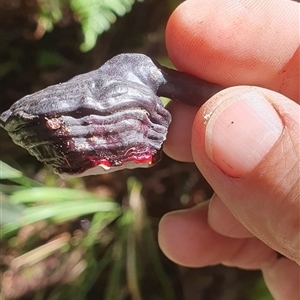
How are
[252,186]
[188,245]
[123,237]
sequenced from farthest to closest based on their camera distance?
[123,237] < [188,245] < [252,186]

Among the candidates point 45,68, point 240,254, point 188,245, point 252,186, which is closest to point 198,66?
point 252,186

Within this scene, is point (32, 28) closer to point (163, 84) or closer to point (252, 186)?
point (163, 84)

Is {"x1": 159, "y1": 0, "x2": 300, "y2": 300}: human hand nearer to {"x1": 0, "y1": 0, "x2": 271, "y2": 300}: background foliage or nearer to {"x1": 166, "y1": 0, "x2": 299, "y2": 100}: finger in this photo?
{"x1": 166, "y1": 0, "x2": 299, "y2": 100}: finger

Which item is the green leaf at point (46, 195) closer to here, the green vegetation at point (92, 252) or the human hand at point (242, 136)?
the green vegetation at point (92, 252)

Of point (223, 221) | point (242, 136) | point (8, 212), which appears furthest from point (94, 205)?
point (242, 136)

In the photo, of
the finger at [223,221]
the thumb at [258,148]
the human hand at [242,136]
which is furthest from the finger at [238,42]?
the finger at [223,221]

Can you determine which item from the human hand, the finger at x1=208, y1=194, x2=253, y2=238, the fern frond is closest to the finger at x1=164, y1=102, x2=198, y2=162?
the human hand
